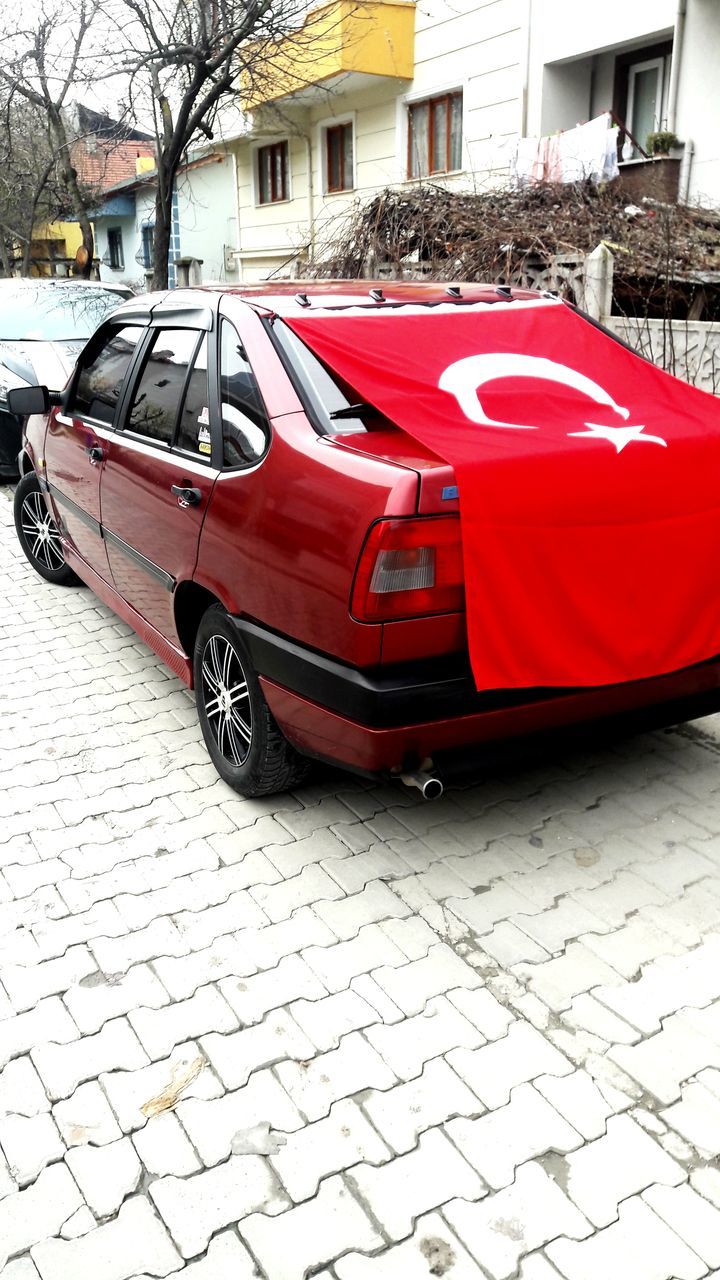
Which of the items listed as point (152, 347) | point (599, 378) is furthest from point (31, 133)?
point (599, 378)

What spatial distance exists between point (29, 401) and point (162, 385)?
4.57ft

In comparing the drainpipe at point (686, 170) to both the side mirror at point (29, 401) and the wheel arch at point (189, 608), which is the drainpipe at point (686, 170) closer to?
the side mirror at point (29, 401)

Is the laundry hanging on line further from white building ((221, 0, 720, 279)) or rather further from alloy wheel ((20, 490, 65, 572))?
alloy wheel ((20, 490, 65, 572))

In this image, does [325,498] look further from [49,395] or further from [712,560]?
[49,395]

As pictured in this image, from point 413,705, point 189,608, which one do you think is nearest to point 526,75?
point 189,608

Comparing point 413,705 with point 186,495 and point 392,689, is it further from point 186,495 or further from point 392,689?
point 186,495

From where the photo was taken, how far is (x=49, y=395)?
212 inches

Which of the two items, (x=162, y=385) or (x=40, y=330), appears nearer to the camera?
(x=162, y=385)

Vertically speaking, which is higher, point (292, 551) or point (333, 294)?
point (333, 294)

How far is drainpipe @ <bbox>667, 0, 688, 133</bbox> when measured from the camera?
11422mm

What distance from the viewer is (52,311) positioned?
971cm

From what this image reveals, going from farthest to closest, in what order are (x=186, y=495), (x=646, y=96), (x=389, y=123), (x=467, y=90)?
1. (x=389, y=123)
2. (x=467, y=90)
3. (x=646, y=96)
4. (x=186, y=495)

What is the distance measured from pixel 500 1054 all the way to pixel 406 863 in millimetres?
930

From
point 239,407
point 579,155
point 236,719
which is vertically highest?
point 579,155
